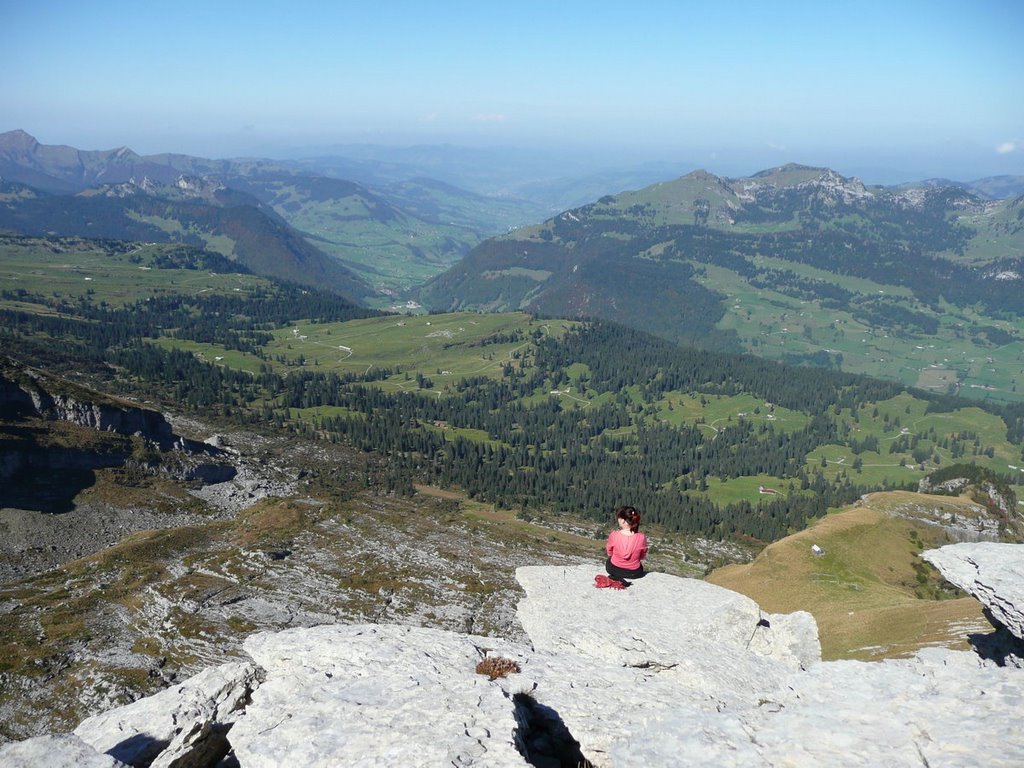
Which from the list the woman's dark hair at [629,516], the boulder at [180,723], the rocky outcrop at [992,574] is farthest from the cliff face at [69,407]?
the rocky outcrop at [992,574]

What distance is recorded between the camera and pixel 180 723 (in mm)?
22438

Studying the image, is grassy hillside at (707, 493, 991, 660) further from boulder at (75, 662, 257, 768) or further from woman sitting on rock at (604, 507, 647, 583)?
boulder at (75, 662, 257, 768)

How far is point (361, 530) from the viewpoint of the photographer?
10338 cm

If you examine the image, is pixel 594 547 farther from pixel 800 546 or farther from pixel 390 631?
pixel 390 631

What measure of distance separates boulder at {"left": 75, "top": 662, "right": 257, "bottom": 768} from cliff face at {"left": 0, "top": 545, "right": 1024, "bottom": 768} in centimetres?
6

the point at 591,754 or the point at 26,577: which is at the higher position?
the point at 591,754

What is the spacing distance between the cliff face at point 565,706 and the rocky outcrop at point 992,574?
269 mm

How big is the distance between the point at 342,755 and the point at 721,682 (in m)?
15.4

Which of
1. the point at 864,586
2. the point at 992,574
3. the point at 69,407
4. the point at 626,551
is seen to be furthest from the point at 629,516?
the point at 69,407

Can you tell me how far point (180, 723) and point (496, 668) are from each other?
1097 centimetres

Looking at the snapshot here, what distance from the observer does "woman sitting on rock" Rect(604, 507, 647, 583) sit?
105 ft

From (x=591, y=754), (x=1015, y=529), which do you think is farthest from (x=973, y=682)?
(x=1015, y=529)

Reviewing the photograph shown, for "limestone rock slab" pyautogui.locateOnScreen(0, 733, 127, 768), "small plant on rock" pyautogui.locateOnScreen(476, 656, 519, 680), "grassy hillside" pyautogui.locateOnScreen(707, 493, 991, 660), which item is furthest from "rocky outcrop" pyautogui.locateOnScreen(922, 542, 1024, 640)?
"limestone rock slab" pyautogui.locateOnScreen(0, 733, 127, 768)

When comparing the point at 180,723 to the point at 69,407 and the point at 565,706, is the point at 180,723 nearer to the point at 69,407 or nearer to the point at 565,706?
the point at 565,706
